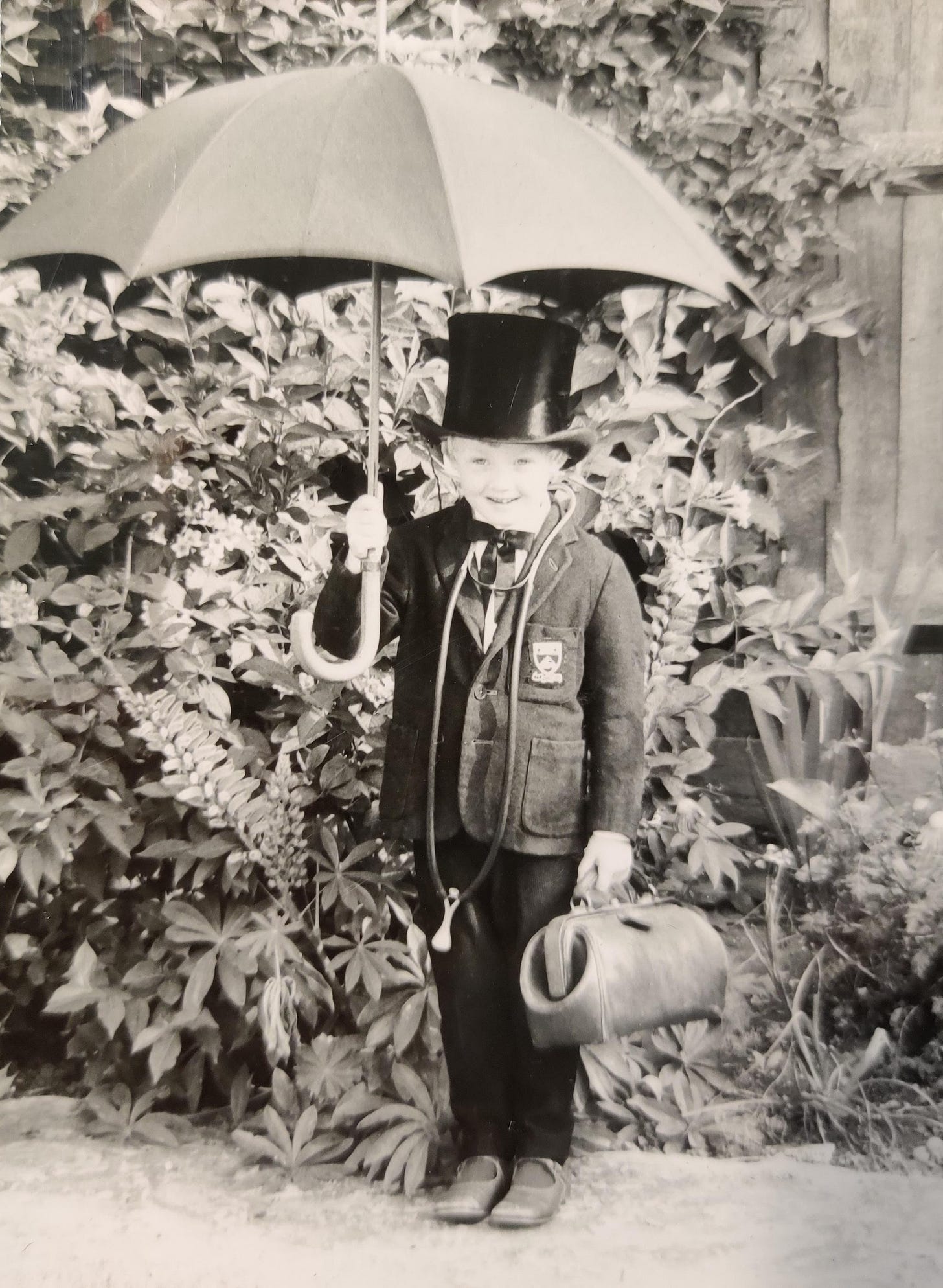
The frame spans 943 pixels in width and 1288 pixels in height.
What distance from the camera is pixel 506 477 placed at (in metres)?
1.65

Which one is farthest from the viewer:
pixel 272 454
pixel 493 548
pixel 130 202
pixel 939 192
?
pixel 272 454

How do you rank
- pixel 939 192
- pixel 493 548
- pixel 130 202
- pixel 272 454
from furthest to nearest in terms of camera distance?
pixel 272 454, pixel 939 192, pixel 493 548, pixel 130 202

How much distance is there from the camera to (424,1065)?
6.20 ft

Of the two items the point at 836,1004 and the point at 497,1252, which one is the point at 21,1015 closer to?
the point at 497,1252

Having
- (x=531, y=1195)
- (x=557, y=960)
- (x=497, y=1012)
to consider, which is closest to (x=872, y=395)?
(x=557, y=960)

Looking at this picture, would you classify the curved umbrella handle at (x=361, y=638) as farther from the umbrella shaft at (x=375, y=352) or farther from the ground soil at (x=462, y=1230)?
the ground soil at (x=462, y=1230)

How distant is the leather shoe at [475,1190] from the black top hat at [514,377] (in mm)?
1136

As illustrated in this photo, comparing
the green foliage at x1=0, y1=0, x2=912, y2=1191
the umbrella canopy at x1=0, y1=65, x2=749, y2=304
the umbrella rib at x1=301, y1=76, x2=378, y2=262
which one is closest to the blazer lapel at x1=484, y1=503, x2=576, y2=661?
the green foliage at x1=0, y1=0, x2=912, y2=1191

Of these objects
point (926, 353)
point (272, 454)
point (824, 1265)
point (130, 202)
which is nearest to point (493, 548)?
point (272, 454)

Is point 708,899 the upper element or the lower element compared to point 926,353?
lower

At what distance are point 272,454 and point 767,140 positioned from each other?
1002mm

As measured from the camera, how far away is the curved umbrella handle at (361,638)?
1.66 m

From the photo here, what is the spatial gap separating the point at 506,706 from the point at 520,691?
3 centimetres

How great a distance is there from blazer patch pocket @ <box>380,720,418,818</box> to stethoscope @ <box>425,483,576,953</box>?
4cm
